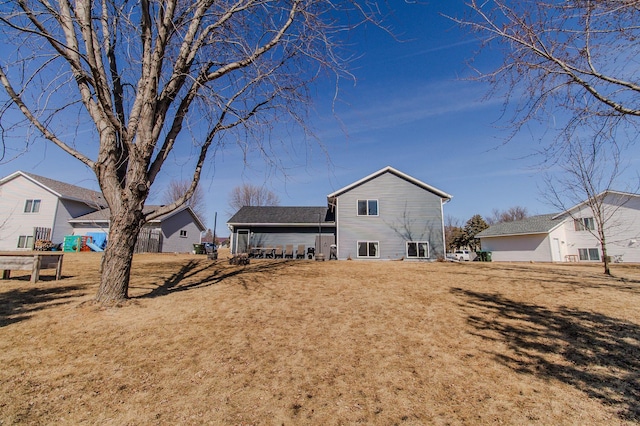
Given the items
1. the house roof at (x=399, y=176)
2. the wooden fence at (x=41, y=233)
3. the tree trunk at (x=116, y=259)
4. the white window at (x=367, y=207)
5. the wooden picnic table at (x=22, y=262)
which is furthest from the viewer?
the wooden fence at (x=41, y=233)

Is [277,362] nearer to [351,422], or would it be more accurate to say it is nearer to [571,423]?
[351,422]

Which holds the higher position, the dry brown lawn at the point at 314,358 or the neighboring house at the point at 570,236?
the neighboring house at the point at 570,236

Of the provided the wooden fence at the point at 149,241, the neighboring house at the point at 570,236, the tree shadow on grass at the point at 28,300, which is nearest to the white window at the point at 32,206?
the wooden fence at the point at 149,241

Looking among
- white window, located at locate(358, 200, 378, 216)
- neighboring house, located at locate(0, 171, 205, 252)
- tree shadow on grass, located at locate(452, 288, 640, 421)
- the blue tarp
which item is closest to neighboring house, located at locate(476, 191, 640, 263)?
white window, located at locate(358, 200, 378, 216)

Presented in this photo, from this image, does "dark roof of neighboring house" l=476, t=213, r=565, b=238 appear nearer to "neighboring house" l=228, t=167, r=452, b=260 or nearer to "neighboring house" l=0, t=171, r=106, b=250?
"neighboring house" l=228, t=167, r=452, b=260

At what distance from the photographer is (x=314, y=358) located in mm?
3926

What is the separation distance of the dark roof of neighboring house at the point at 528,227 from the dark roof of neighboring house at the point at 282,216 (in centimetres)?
Result: 2020

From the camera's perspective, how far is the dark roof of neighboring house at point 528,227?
87.8 ft

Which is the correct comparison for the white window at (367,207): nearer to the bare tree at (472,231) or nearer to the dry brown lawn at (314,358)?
the dry brown lawn at (314,358)

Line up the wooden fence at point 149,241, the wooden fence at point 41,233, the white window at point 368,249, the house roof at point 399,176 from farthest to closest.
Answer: the wooden fence at point 149,241
the wooden fence at point 41,233
the house roof at point 399,176
the white window at point 368,249

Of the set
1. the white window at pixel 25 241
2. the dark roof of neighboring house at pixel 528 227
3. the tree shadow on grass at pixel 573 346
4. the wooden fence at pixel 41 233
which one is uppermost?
the dark roof of neighboring house at pixel 528 227

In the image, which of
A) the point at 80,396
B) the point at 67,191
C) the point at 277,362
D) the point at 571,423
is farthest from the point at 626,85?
the point at 67,191

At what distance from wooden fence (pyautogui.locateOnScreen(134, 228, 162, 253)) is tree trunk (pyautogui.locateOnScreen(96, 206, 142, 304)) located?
800 inches

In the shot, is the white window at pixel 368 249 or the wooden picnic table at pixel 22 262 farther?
the white window at pixel 368 249
